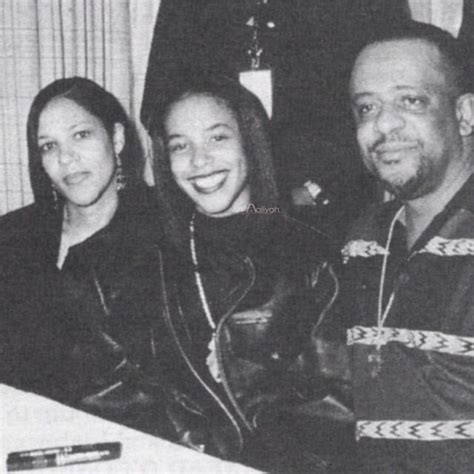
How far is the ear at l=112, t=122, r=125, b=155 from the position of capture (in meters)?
2.02

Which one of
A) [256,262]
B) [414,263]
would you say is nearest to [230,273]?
[256,262]

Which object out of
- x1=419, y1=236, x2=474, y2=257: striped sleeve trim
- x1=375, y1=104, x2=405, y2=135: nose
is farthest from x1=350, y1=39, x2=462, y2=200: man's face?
x1=419, y1=236, x2=474, y2=257: striped sleeve trim

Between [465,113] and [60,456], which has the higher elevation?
[465,113]

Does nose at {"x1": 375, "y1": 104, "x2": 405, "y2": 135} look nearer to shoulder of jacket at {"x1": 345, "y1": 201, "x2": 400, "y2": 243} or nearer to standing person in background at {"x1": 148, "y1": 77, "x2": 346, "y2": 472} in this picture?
shoulder of jacket at {"x1": 345, "y1": 201, "x2": 400, "y2": 243}

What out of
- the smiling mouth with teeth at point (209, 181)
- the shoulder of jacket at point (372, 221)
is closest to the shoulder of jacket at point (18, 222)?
the smiling mouth with teeth at point (209, 181)

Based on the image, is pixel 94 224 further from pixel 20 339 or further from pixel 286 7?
pixel 286 7

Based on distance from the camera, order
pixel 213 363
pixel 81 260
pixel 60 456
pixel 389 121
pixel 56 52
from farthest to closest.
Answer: pixel 56 52 → pixel 81 260 → pixel 213 363 → pixel 389 121 → pixel 60 456

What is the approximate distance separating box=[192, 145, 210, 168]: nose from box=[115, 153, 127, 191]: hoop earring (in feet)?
1.44

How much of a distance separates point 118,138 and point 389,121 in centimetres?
88

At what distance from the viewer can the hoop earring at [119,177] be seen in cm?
201

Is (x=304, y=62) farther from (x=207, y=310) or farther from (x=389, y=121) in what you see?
(x=207, y=310)

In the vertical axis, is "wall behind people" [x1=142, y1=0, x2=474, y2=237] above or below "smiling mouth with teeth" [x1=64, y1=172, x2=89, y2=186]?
above

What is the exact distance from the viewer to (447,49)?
1.49 meters

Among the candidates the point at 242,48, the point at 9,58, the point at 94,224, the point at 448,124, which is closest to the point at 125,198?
the point at 94,224
